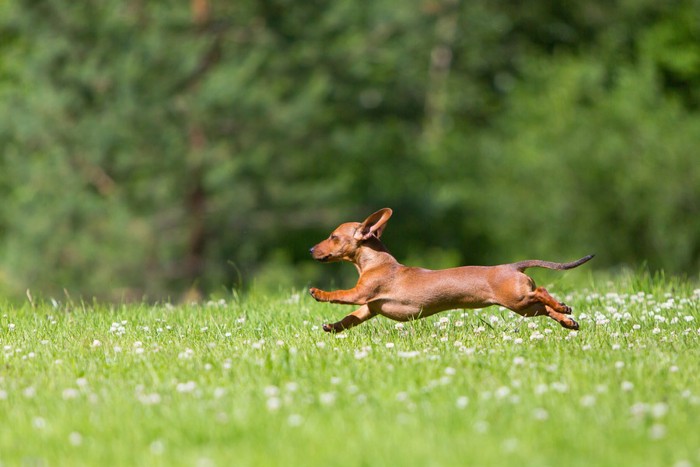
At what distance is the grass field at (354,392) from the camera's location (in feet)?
14.4

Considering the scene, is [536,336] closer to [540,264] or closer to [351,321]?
[540,264]

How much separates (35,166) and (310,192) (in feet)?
18.8

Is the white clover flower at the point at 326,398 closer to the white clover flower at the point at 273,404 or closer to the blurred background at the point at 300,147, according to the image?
the white clover flower at the point at 273,404

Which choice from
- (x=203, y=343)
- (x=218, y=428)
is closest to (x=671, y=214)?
(x=203, y=343)

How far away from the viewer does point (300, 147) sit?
935 inches

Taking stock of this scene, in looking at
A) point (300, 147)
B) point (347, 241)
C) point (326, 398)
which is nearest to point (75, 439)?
point (326, 398)

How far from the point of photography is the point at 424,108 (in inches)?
1137

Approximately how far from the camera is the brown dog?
703cm

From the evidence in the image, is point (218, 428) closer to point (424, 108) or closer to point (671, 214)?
point (671, 214)

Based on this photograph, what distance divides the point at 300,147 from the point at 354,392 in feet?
61.2

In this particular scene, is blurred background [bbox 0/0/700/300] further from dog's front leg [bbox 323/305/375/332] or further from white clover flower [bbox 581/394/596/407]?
white clover flower [bbox 581/394/596/407]

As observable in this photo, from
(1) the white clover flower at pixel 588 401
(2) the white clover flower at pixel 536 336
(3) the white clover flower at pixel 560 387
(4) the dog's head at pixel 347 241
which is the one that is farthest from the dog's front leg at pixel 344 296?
(1) the white clover flower at pixel 588 401

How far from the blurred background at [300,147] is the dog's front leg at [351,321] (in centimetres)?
1052

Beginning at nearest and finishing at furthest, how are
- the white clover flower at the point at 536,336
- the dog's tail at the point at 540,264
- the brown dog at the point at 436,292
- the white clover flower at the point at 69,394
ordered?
1. the white clover flower at the point at 69,394
2. the white clover flower at the point at 536,336
3. the brown dog at the point at 436,292
4. the dog's tail at the point at 540,264
